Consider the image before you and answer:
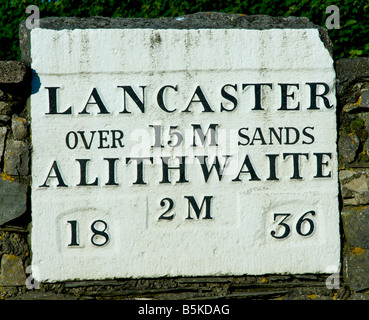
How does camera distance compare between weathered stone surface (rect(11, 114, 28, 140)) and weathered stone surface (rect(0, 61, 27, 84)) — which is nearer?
weathered stone surface (rect(0, 61, 27, 84))

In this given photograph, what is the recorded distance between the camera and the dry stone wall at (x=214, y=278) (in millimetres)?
2926

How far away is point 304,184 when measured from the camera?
9.75ft

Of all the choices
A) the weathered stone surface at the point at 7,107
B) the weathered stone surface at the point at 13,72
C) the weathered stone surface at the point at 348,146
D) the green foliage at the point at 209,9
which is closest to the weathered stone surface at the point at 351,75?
the weathered stone surface at the point at 348,146

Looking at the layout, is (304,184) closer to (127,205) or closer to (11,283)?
(127,205)

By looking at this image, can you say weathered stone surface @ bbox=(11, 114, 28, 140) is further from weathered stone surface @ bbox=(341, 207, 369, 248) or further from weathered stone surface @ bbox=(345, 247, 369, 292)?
weathered stone surface @ bbox=(345, 247, 369, 292)

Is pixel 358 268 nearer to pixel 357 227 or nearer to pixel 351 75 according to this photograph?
pixel 357 227

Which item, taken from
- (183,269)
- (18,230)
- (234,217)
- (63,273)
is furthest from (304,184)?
→ (18,230)

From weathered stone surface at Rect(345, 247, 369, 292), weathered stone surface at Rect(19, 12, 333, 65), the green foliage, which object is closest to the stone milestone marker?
weathered stone surface at Rect(19, 12, 333, 65)

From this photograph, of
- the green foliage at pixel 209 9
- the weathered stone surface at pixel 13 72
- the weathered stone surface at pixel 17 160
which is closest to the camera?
the weathered stone surface at pixel 13 72

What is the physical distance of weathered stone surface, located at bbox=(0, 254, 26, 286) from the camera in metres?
2.93

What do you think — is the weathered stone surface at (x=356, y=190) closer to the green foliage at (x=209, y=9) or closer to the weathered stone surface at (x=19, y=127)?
the green foliage at (x=209, y=9)

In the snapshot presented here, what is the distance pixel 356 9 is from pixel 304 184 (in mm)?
1835

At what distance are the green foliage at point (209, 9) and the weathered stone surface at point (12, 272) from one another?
6.69 feet

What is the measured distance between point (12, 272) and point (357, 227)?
2.41 m
